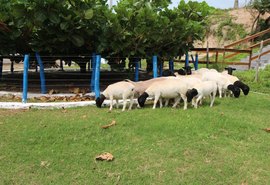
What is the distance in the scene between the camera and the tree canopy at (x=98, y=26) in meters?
9.23

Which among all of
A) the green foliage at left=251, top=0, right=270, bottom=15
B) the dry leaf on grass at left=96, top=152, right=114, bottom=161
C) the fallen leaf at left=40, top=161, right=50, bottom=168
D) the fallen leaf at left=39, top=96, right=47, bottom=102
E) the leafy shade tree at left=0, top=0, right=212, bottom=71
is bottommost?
the fallen leaf at left=40, top=161, right=50, bottom=168

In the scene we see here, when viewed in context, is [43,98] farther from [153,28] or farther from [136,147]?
[136,147]

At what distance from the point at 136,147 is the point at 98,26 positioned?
493cm

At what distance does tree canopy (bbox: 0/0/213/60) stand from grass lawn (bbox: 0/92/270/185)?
255 cm

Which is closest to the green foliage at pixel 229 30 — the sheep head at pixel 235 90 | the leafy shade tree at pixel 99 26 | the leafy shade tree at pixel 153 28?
the leafy shade tree at pixel 153 28

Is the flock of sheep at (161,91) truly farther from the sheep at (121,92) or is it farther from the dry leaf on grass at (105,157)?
the dry leaf on grass at (105,157)

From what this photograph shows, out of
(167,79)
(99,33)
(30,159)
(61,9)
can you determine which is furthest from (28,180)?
(99,33)

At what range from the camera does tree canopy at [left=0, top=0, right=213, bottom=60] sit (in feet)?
30.3

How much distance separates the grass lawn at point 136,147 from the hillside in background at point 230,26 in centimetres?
2355

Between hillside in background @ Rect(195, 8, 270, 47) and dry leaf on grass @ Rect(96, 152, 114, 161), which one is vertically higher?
hillside in background @ Rect(195, 8, 270, 47)

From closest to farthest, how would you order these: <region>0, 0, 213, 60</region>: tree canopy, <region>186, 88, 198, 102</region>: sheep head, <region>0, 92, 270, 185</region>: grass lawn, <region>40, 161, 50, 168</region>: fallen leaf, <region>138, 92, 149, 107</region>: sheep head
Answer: <region>0, 92, 270, 185</region>: grass lawn < <region>40, 161, 50, 168</region>: fallen leaf < <region>186, 88, 198, 102</region>: sheep head < <region>138, 92, 149, 107</region>: sheep head < <region>0, 0, 213, 60</region>: tree canopy

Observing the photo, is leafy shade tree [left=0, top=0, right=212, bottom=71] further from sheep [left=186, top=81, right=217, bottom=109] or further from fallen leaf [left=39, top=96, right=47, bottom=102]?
sheep [left=186, top=81, right=217, bottom=109]

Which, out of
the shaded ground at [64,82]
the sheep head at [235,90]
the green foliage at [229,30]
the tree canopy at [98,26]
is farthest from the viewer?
the green foliage at [229,30]

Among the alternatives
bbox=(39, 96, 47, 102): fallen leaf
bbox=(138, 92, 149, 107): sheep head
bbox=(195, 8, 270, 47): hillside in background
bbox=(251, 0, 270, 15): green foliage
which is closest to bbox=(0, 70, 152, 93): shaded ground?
bbox=(39, 96, 47, 102): fallen leaf
